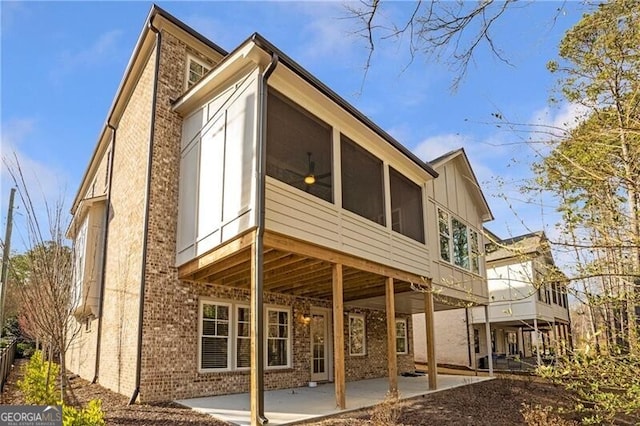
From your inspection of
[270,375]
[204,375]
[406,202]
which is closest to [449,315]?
[406,202]

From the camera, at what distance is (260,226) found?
6742mm

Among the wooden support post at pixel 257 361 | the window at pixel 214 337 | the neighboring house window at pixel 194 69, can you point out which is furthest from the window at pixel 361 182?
the neighboring house window at pixel 194 69

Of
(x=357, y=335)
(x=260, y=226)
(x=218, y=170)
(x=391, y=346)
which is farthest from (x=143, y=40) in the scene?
(x=357, y=335)

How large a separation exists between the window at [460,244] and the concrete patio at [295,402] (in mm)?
4150

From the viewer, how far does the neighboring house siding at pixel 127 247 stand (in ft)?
29.4

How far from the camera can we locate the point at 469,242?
15.4 m

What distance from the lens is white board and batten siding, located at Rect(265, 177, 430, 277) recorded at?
732 centimetres

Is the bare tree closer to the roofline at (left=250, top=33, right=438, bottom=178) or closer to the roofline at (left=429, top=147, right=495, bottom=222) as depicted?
the roofline at (left=250, top=33, right=438, bottom=178)

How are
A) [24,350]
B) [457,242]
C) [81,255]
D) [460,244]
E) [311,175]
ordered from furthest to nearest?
[24,350]
[460,244]
[457,242]
[81,255]
[311,175]

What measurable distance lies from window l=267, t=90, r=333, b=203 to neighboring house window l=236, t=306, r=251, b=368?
3589mm

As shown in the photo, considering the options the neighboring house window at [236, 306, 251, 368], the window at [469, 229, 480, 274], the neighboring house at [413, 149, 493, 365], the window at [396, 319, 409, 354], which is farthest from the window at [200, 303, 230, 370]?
the window at [469, 229, 480, 274]

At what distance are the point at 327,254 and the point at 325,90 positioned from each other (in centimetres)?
305

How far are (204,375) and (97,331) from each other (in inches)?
164

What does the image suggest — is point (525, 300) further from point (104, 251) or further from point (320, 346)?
point (104, 251)
